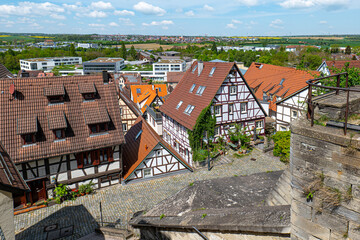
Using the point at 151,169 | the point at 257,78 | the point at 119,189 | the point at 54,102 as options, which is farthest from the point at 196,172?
the point at 257,78

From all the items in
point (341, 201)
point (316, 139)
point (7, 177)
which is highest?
point (316, 139)

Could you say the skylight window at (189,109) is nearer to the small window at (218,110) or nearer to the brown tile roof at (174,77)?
the small window at (218,110)

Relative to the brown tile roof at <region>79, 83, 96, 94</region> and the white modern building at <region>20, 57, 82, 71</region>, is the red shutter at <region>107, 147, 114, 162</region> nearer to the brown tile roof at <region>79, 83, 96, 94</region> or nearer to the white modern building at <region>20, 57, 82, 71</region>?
the brown tile roof at <region>79, 83, 96, 94</region>

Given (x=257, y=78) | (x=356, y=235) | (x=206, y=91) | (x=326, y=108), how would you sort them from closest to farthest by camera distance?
(x=356, y=235), (x=326, y=108), (x=206, y=91), (x=257, y=78)

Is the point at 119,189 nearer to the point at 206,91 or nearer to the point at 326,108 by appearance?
the point at 206,91

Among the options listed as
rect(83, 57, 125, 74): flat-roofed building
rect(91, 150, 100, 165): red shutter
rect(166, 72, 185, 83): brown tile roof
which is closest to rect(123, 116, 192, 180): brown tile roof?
rect(91, 150, 100, 165): red shutter

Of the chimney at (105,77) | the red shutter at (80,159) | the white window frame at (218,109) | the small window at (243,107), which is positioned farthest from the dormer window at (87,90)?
the small window at (243,107)

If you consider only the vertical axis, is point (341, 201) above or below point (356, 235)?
above
